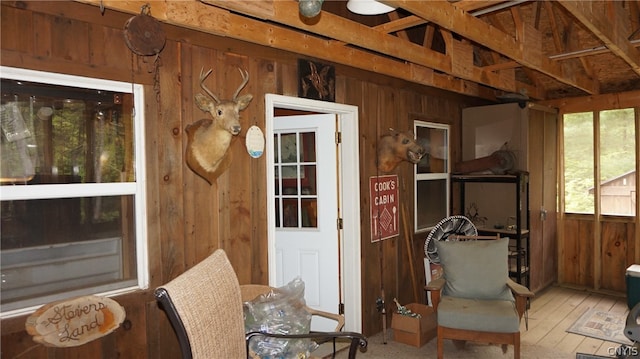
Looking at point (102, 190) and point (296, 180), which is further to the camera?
point (296, 180)

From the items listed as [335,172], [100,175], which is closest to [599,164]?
[335,172]

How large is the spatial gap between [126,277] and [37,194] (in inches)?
24.9

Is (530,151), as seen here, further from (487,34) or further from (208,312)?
(208,312)

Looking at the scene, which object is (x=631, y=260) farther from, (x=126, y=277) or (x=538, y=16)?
(x=126, y=277)

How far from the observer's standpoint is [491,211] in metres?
4.79

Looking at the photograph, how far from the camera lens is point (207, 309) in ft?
5.95

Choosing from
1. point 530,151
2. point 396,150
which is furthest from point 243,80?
point 530,151

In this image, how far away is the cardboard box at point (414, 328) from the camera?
359 cm

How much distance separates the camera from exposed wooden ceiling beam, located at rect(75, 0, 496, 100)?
220 centimetres

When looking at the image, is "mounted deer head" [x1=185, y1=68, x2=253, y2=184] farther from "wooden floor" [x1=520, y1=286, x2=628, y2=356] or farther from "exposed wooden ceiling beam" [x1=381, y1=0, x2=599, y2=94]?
"wooden floor" [x1=520, y1=286, x2=628, y2=356]

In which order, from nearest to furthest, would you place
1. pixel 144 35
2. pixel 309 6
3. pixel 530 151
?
pixel 309 6, pixel 144 35, pixel 530 151

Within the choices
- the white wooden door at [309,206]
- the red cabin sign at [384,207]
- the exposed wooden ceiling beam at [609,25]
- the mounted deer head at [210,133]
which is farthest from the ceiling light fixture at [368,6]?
the red cabin sign at [384,207]

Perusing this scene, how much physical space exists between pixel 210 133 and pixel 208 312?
1.11m

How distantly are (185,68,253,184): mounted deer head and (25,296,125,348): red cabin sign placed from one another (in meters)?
0.88
